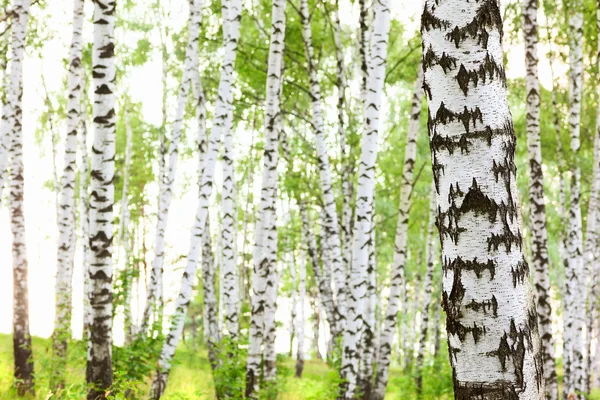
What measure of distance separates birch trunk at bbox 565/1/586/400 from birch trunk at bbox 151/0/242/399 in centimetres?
591

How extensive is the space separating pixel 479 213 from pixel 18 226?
8.08 meters

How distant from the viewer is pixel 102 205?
633 cm

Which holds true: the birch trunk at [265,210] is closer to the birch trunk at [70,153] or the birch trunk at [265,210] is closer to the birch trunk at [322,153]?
the birch trunk at [322,153]

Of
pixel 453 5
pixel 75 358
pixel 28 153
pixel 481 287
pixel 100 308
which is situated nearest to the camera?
pixel 481 287

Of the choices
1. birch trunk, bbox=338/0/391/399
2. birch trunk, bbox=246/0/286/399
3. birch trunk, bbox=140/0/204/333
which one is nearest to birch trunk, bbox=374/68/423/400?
birch trunk, bbox=338/0/391/399

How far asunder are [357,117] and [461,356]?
457 inches

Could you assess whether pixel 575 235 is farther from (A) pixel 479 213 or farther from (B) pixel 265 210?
(A) pixel 479 213

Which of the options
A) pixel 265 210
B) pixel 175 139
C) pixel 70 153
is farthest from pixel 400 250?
pixel 70 153

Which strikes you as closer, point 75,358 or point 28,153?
point 75,358

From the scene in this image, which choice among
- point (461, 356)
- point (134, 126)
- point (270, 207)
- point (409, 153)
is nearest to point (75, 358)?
point (270, 207)

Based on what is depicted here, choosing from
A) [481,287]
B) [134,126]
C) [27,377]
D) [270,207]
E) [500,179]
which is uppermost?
[134,126]

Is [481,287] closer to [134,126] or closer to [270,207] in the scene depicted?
[270,207]

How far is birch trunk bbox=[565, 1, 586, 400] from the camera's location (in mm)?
10703

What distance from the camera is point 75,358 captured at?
295 inches
